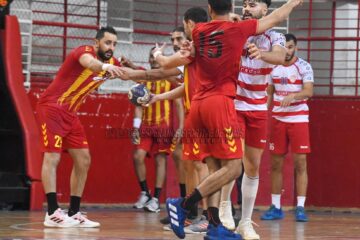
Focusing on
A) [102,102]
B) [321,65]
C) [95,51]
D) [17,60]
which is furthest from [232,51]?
[321,65]

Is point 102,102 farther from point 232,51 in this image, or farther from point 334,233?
point 232,51

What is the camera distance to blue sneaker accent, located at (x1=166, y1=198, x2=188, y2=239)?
31.1 feet

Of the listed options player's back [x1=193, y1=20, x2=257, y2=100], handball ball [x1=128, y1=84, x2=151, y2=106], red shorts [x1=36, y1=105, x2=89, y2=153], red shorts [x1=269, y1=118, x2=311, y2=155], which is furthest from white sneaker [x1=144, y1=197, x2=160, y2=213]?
player's back [x1=193, y1=20, x2=257, y2=100]

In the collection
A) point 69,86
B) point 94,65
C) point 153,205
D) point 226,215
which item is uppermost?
point 94,65

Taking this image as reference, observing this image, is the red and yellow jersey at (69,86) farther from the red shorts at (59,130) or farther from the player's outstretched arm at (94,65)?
the player's outstretched arm at (94,65)

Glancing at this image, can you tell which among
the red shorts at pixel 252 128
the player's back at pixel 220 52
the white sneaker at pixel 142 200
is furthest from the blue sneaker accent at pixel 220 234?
the white sneaker at pixel 142 200

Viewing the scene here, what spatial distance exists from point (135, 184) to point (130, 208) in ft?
1.69

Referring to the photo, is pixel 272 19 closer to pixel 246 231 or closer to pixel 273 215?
pixel 246 231

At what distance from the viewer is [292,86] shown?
15094mm

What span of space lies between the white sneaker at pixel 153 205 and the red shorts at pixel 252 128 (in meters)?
5.08

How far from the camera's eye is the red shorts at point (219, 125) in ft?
31.9

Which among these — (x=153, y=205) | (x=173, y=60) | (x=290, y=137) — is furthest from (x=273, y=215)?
(x=173, y=60)

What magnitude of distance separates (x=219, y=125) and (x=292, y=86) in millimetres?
5576

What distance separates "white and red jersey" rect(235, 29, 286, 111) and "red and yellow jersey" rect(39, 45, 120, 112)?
2.09 metres
